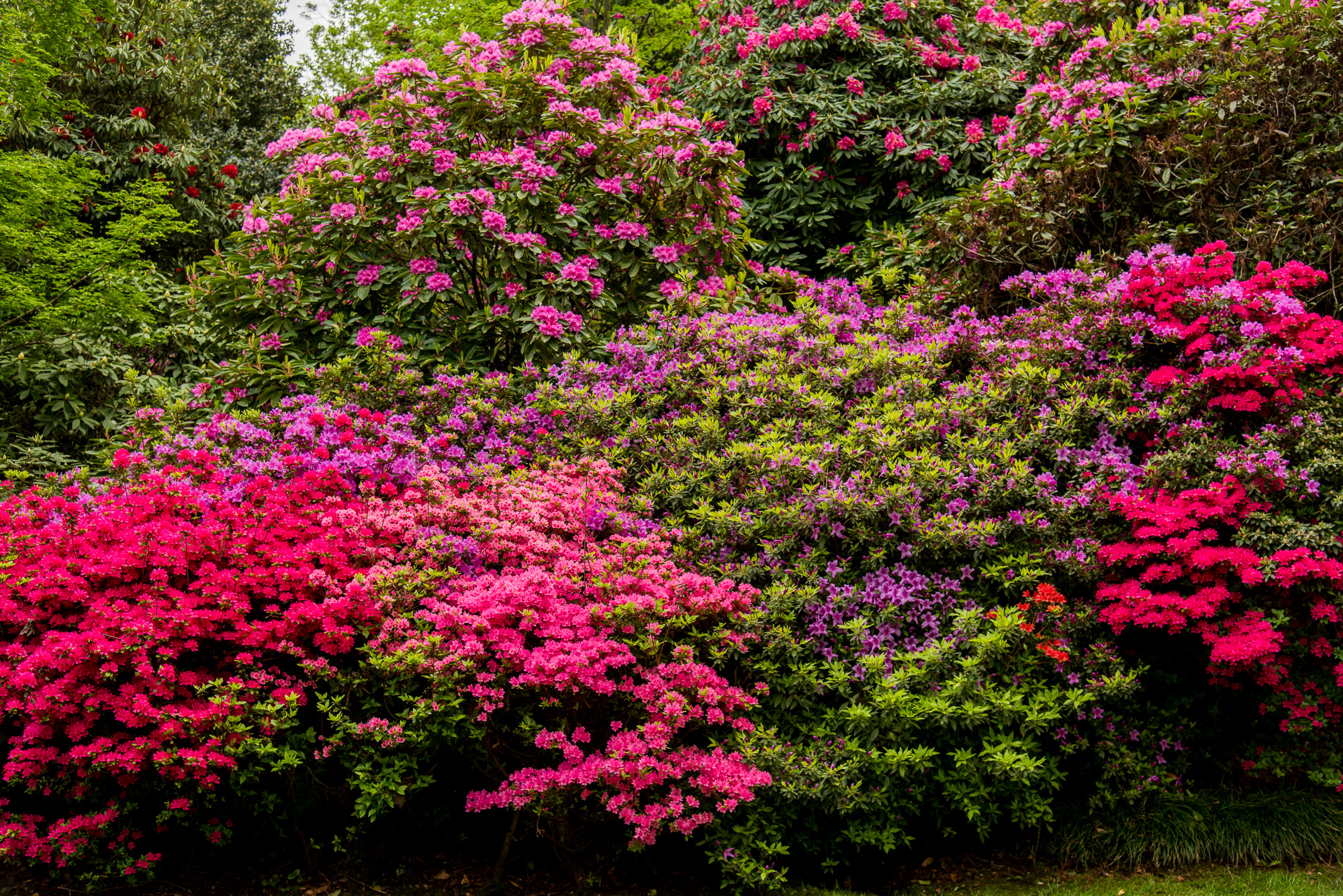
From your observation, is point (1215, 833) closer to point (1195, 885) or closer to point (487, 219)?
point (1195, 885)

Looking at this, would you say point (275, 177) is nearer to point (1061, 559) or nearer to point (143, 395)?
point (143, 395)

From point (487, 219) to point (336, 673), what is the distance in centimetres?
347

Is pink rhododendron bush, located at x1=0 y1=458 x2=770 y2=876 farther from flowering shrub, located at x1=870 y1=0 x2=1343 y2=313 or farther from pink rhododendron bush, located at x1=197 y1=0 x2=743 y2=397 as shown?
flowering shrub, located at x1=870 y1=0 x2=1343 y2=313

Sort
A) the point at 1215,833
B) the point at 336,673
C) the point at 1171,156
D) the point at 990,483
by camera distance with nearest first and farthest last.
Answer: the point at 336,673
the point at 1215,833
the point at 990,483
the point at 1171,156

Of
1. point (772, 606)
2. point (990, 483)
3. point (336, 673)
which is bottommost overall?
point (336, 673)

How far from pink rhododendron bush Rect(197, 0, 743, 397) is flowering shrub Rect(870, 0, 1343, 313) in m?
2.16

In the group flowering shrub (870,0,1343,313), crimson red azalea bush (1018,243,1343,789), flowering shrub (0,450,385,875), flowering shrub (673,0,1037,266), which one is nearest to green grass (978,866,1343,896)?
crimson red azalea bush (1018,243,1343,789)

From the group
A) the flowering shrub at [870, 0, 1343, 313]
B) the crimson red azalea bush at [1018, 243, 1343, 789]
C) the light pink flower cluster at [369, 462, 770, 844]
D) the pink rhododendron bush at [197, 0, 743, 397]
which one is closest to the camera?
the light pink flower cluster at [369, 462, 770, 844]

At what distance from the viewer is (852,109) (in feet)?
31.6

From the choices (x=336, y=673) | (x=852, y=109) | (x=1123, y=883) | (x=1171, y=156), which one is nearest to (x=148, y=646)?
(x=336, y=673)

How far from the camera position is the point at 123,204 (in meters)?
8.48

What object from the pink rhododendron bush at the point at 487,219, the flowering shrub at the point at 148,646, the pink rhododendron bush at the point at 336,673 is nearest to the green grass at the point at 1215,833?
the pink rhododendron bush at the point at 336,673

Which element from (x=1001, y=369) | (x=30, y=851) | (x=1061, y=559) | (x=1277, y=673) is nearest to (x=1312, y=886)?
(x=1277, y=673)

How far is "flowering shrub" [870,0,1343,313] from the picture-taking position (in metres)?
6.02
